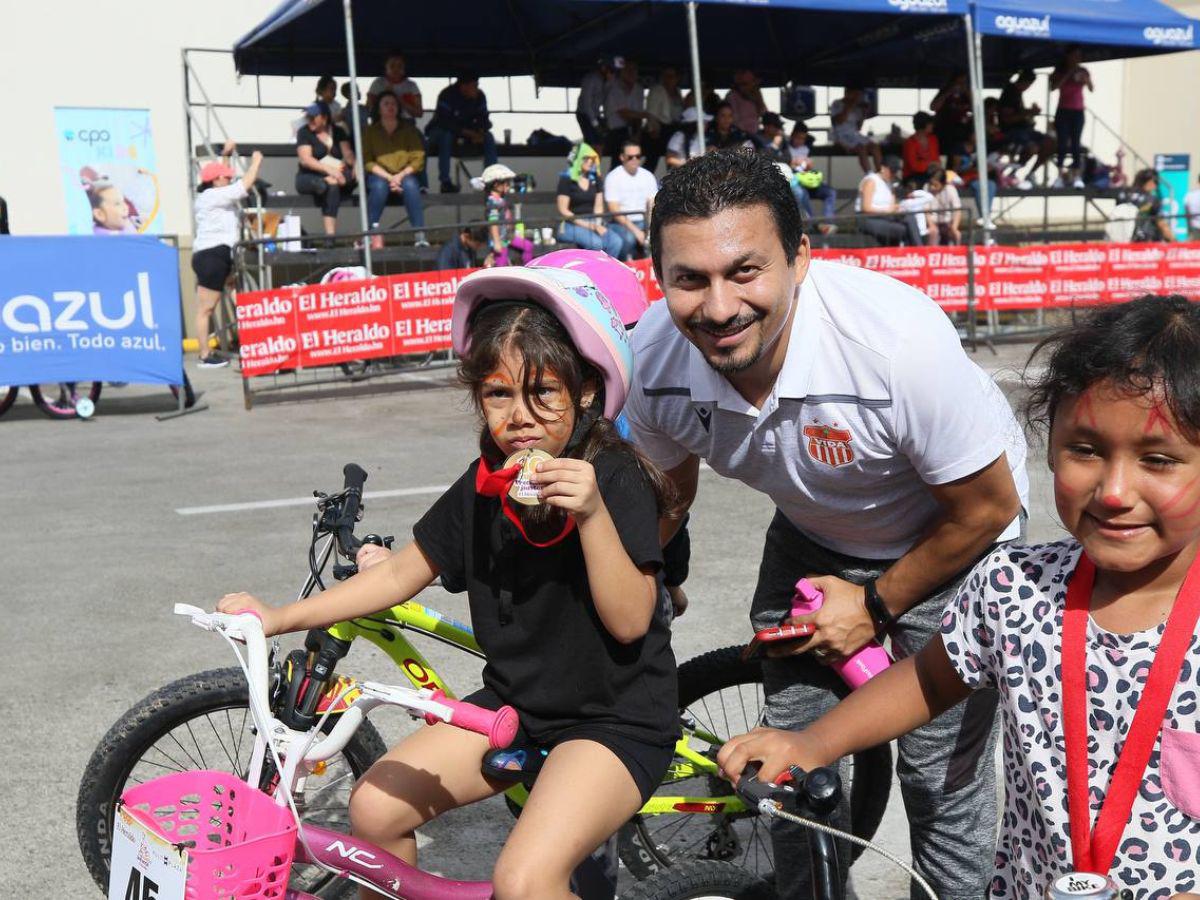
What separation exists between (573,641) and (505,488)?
38cm

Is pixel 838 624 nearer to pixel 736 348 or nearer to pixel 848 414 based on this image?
pixel 848 414

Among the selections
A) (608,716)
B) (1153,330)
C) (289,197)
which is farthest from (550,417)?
(289,197)

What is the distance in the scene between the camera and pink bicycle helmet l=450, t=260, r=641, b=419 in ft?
8.50

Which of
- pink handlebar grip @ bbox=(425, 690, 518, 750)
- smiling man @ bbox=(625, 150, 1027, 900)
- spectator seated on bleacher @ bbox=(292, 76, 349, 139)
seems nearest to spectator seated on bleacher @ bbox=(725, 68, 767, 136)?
spectator seated on bleacher @ bbox=(292, 76, 349, 139)

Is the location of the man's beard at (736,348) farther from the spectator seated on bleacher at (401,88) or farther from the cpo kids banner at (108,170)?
the cpo kids banner at (108,170)

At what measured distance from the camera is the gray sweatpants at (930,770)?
290 centimetres

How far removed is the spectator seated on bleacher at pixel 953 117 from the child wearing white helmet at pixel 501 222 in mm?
8147

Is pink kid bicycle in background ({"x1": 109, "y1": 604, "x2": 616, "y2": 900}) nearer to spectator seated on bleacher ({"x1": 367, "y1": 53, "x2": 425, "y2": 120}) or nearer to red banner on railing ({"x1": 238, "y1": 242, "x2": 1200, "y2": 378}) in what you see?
red banner on railing ({"x1": 238, "y1": 242, "x2": 1200, "y2": 378})

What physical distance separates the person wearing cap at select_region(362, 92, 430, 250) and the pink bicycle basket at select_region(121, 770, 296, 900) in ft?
47.2

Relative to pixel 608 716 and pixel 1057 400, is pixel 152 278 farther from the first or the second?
pixel 1057 400

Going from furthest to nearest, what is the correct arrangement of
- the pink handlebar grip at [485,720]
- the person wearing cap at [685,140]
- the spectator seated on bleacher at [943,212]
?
the person wearing cap at [685,140] < the spectator seated on bleacher at [943,212] < the pink handlebar grip at [485,720]

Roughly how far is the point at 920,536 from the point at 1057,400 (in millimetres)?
1072

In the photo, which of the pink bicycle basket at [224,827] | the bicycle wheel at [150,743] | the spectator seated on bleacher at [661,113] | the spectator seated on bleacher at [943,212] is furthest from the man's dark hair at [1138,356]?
the spectator seated on bleacher at [661,113]

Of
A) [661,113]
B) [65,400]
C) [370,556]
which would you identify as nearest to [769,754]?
[370,556]
